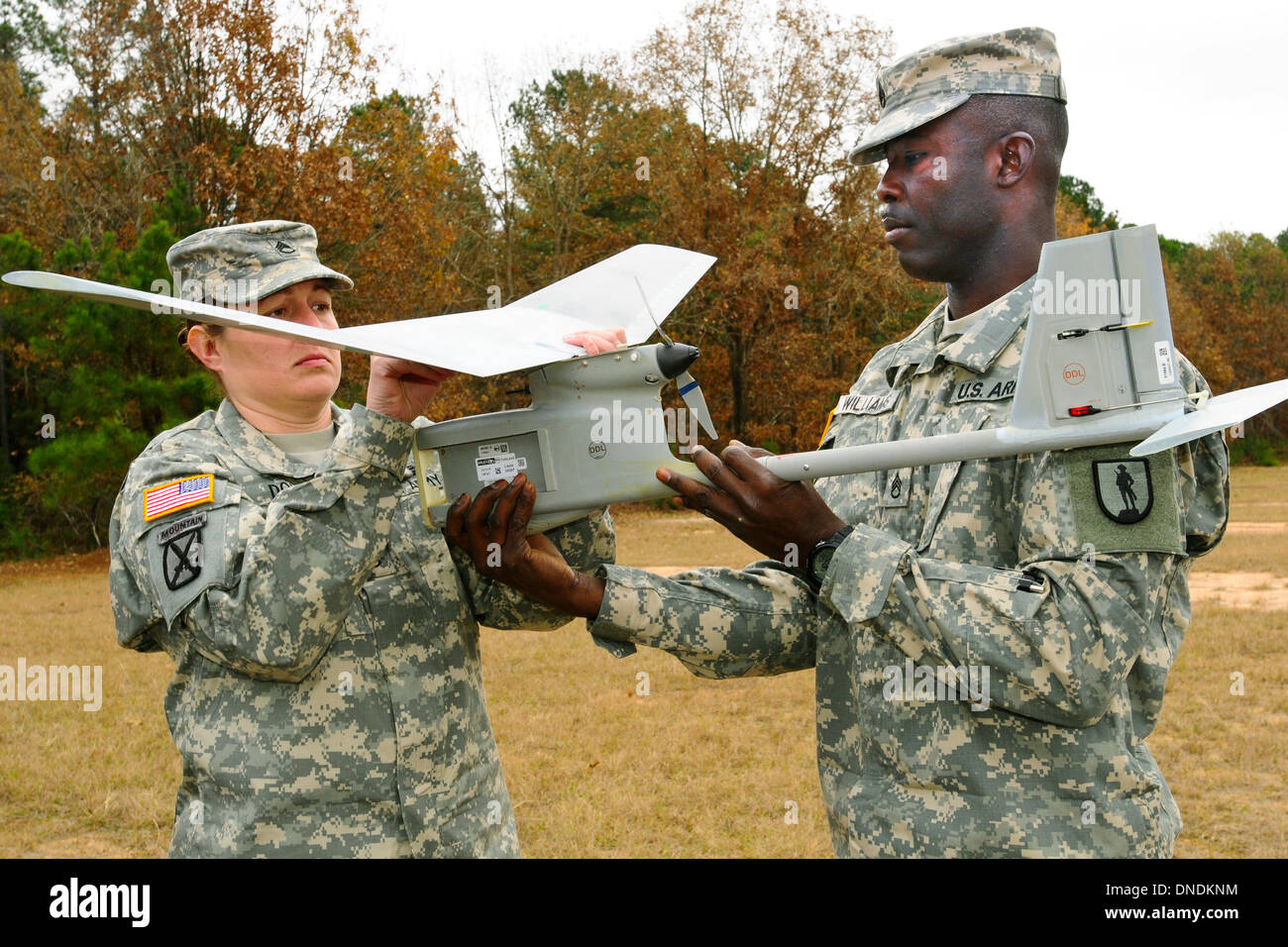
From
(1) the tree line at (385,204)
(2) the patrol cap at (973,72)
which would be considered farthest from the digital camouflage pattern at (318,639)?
(1) the tree line at (385,204)

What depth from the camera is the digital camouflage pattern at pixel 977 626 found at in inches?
83.6

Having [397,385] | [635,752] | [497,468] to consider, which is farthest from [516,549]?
[635,752]

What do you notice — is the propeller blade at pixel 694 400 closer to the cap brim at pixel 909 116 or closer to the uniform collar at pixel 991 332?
the uniform collar at pixel 991 332

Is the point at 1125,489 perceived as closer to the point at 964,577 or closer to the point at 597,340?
the point at 964,577

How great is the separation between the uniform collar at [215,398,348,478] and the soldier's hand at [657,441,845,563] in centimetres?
110

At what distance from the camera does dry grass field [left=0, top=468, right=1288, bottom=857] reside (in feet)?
18.9

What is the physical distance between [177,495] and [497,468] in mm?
806

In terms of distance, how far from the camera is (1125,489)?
6.93 feet

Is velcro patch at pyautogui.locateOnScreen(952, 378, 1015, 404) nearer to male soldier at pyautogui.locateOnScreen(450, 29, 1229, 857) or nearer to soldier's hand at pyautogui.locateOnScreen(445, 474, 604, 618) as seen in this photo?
male soldier at pyautogui.locateOnScreen(450, 29, 1229, 857)

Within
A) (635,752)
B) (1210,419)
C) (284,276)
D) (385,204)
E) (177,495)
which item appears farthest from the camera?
(385,204)

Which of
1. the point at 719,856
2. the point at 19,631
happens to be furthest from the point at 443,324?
the point at 19,631

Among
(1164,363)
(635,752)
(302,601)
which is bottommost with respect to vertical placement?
(635,752)

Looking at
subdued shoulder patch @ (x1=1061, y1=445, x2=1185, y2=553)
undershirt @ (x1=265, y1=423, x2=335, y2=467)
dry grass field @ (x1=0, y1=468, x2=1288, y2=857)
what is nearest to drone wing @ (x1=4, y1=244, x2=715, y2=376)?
undershirt @ (x1=265, y1=423, x2=335, y2=467)

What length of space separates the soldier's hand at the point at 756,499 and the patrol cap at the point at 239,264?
1231 millimetres
